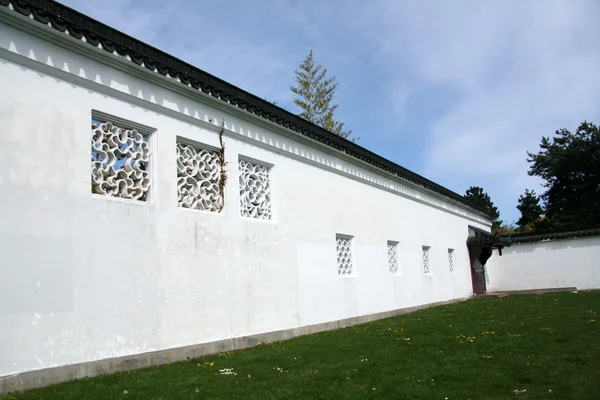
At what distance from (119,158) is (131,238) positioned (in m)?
0.92

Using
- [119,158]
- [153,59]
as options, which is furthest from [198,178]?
[153,59]

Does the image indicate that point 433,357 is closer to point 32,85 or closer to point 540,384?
point 540,384

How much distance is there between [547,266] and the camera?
19.6 metres

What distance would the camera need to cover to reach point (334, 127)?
80.2 feet

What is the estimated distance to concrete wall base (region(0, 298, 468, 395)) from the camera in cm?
424

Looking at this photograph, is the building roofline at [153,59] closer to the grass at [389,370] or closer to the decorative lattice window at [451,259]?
the grass at [389,370]

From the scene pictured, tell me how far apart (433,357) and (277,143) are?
411 centimetres

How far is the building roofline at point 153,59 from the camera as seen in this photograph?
15.6ft

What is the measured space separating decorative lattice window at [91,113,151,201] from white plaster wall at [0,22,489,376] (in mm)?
133

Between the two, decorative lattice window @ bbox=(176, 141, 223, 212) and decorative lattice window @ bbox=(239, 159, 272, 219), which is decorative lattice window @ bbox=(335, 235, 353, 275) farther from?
decorative lattice window @ bbox=(176, 141, 223, 212)

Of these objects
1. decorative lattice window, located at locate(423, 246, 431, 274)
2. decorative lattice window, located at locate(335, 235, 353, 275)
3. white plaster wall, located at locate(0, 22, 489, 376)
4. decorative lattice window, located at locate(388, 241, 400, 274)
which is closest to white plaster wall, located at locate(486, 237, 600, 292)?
decorative lattice window, located at locate(423, 246, 431, 274)

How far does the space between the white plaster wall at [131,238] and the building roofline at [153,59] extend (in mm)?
214

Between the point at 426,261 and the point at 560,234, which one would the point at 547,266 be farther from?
the point at 426,261

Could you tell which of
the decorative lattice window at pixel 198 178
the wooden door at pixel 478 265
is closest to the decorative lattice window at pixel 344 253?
the decorative lattice window at pixel 198 178
